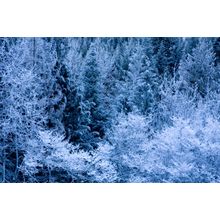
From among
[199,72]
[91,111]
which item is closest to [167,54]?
A: [199,72]

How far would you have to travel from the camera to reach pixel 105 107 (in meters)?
7.07

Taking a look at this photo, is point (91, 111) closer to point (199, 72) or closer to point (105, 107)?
point (105, 107)

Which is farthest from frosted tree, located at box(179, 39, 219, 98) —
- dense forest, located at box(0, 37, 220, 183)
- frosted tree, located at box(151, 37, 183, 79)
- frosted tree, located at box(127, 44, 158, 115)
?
frosted tree, located at box(127, 44, 158, 115)

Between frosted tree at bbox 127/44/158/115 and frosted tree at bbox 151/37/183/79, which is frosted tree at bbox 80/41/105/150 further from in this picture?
frosted tree at bbox 151/37/183/79

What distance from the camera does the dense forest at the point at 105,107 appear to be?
277 inches

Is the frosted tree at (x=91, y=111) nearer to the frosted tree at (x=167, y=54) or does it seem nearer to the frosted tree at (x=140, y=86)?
the frosted tree at (x=140, y=86)

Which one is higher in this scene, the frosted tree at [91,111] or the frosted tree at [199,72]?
the frosted tree at [199,72]

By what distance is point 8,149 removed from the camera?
7.07 meters

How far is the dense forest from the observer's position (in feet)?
23.0

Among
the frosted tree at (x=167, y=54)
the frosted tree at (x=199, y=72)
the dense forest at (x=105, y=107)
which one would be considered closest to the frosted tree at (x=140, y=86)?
the dense forest at (x=105, y=107)
